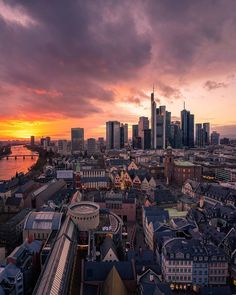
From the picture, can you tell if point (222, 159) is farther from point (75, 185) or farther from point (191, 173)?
point (75, 185)

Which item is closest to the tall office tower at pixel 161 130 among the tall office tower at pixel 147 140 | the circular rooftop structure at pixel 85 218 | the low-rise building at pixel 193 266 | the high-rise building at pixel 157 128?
the high-rise building at pixel 157 128

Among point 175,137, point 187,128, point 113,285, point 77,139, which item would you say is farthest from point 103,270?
point 187,128

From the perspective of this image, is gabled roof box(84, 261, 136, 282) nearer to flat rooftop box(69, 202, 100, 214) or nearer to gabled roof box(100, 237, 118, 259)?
gabled roof box(100, 237, 118, 259)

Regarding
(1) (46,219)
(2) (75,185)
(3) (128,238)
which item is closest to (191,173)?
(2) (75,185)

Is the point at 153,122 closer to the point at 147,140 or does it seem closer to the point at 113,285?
the point at 147,140

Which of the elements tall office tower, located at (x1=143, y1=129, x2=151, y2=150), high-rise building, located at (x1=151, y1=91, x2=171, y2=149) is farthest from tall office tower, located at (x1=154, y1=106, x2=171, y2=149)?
tall office tower, located at (x1=143, y1=129, x2=151, y2=150)

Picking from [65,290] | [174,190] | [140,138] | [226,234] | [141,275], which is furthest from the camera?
[140,138]
